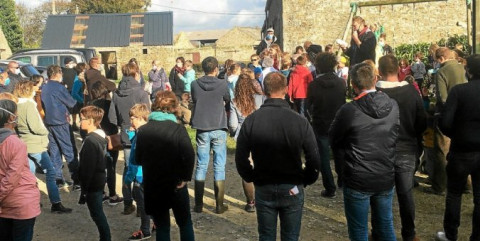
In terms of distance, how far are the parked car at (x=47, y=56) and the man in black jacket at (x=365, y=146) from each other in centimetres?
1337

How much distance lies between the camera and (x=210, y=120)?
6.26 metres

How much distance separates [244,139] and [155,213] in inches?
48.5

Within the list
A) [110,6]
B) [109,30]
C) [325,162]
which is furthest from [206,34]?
[325,162]

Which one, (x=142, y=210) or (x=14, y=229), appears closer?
(x=14, y=229)

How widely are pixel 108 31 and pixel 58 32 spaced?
3668 mm

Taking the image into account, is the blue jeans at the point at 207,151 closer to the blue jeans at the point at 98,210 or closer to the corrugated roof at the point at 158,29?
the blue jeans at the point at 98,210

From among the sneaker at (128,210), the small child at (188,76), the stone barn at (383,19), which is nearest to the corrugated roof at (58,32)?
the stone barn at (383,19)

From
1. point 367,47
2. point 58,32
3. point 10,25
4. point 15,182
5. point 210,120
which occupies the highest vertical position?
point 10,25

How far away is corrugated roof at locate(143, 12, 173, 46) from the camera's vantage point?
3544 cm

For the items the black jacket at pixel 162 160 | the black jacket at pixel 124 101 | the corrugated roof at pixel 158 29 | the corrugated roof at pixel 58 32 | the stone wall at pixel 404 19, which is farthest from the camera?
the corrugated roof at pixel 58 32

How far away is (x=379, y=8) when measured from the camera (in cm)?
2611

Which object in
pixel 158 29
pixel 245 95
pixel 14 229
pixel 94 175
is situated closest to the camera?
pixel 14 229

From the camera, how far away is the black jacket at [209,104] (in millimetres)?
6266

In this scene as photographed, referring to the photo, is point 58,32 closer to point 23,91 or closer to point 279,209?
point 23,91
